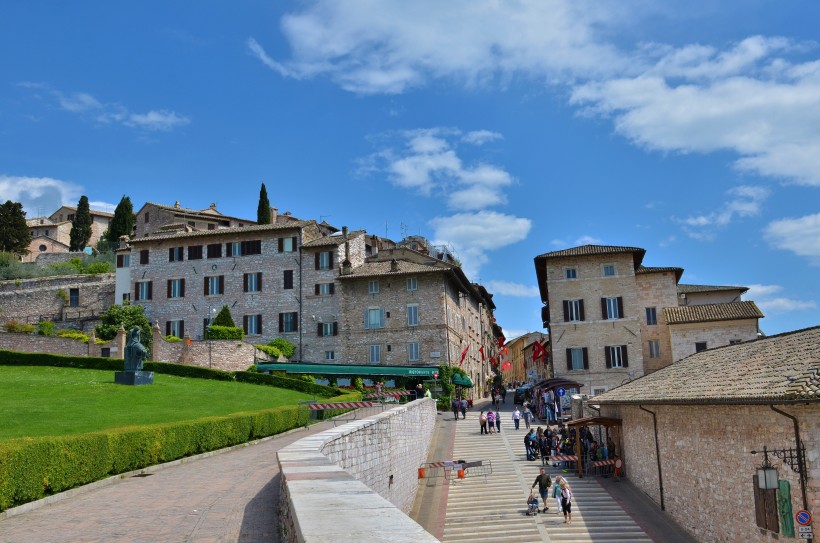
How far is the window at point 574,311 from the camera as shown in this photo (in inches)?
1834

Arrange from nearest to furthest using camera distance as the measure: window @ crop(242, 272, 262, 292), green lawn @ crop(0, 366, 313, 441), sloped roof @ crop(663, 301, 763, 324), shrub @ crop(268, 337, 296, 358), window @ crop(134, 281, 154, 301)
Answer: green lawn @ crop(0, 366, 313, 441), sloped roof @ crop(663, 301, 763, 324), shrub @ crop(268, 337, 296, 358), window @ crop(242, 272, 262, 292), window @ crop(134, 281, 154, 301)

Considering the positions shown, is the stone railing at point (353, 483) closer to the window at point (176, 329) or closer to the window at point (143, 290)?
the window at point (176, 329)

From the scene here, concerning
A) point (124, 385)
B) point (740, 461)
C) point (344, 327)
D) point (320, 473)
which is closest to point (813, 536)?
point (740, 461)

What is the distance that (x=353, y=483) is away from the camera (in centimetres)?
696

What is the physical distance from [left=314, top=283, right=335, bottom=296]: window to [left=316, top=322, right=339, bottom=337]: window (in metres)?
2.22

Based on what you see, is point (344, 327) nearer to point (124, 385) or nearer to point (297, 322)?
point (297, 322)

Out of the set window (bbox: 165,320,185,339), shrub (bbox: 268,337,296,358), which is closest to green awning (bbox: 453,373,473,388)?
shrub (bbox: 268,337,296,358)

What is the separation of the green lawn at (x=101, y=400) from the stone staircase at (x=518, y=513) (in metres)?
10.0

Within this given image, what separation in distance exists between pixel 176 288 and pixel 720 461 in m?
47.0

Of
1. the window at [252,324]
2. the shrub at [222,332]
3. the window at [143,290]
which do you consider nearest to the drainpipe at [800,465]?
the shrub at [222,332]

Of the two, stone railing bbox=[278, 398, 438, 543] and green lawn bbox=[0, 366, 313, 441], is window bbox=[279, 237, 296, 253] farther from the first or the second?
stone railing bbox=[278, 398, 438, 543]

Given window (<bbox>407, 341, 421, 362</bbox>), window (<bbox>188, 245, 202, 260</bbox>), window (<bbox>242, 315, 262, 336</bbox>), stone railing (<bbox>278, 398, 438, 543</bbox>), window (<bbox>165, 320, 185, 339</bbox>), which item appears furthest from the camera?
window (<bbox>188, 245, 202, 260</bbox>)

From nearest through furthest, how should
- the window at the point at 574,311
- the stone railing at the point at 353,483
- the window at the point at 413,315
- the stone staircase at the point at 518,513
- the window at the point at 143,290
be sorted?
1. the stone railing at the point at 353,483
2. the stone staircase at the point at 518,513
3. the window at the point at 574,311
4. the window at the point at 413,315
5. the window at the point at 143,290

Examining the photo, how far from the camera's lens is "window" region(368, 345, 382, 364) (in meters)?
50.9
